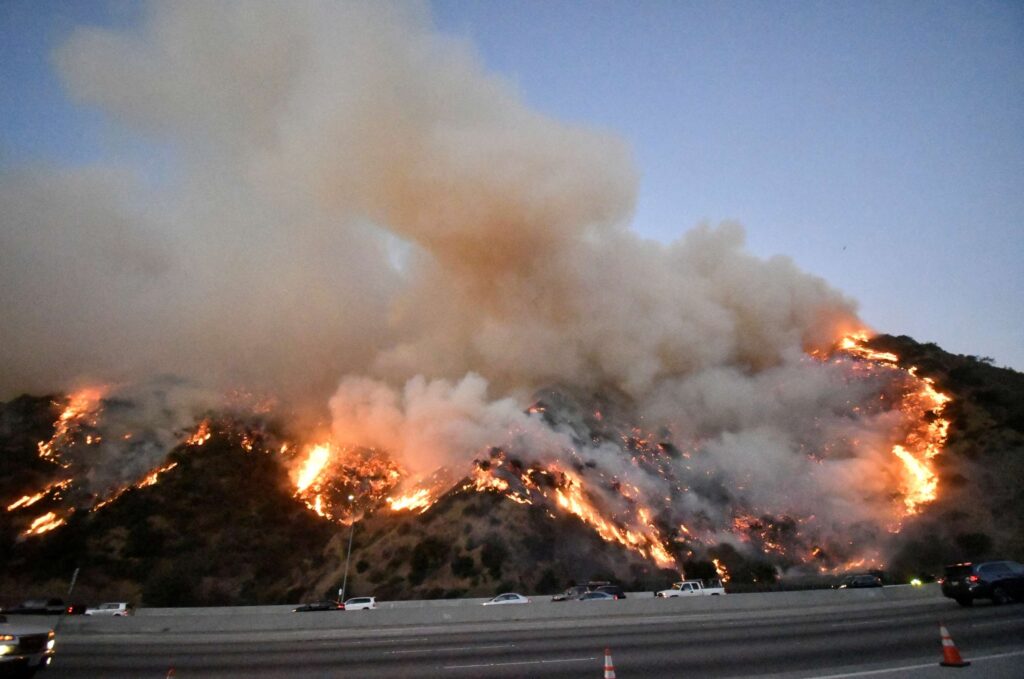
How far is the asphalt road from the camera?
12227mm

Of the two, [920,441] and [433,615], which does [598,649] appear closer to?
[433,615]

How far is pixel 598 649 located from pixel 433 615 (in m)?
14.4

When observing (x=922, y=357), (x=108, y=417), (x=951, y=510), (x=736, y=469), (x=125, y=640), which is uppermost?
(x=922, y=357)

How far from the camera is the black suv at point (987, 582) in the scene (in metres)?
22.8

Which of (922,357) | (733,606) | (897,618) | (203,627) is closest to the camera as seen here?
(897,618)

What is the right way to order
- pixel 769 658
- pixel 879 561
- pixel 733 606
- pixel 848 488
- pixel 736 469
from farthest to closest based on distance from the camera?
pixel 736 469, pixel 848 488, pixel 879 561, pixel 733 606, pixel 769 658

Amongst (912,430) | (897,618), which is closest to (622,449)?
(912,430)

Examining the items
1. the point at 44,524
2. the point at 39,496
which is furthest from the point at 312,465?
the point at 39,496

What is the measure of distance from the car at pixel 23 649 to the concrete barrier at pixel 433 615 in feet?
45.2

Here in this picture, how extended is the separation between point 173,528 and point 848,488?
Result: 113 m

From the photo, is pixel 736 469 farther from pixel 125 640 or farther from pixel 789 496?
pixel 125 640

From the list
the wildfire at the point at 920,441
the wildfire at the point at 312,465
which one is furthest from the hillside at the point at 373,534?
the wildfire at the point at 312,465

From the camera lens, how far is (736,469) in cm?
10419

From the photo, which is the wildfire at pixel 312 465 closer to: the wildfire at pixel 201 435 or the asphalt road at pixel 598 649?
the wildfire at pixel 201 435
